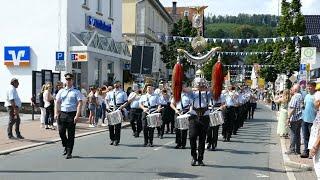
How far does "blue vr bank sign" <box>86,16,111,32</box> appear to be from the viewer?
32.9m

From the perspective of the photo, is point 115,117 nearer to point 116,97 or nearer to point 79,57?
point 116,97

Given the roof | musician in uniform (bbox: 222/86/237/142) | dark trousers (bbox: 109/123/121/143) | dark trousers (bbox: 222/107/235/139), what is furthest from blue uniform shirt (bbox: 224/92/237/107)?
the roof

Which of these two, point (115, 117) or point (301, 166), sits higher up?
point (115, 117)

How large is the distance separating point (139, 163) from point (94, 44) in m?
20.0

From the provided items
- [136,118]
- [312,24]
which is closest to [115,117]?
[136,118]

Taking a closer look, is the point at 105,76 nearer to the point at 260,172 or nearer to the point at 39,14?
the point at 39,14

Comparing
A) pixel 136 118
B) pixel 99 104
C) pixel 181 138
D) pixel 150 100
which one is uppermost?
pixel 150 100

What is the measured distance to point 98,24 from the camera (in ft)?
114

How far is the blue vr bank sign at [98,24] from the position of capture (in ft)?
108

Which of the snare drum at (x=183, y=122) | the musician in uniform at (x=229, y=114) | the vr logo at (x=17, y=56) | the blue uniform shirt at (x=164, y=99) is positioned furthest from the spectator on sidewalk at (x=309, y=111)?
the vr logo at (x=17, y=56)

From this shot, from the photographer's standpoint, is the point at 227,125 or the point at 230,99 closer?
the point at 227,125

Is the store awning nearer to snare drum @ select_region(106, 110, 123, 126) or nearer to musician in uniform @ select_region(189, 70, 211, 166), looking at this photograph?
snare drum @ select_region(106, 110, 123, 126)

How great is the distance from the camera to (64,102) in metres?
13.2

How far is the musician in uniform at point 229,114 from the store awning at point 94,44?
39.6ft
